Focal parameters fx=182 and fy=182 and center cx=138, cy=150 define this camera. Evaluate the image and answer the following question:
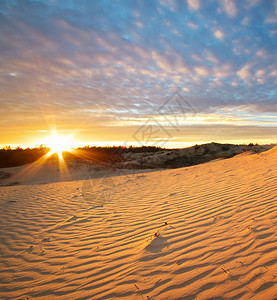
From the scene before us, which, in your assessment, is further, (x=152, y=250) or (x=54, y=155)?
(x=54, y=155)

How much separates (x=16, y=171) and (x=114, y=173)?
25.2 feet

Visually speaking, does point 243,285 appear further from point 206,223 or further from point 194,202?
point 194,202

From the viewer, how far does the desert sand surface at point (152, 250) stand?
2209mm

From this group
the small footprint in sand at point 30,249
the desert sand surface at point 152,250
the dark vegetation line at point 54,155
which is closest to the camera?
the desert sand surface at point 152,250

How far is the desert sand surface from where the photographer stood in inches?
87.0

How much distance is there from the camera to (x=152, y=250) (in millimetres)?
2963

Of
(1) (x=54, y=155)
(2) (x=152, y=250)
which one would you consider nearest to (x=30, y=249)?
(2) (x=152, y=250)

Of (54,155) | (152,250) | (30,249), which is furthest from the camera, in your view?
(54,155)

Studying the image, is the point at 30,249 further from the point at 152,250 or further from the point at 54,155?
the point at 54,155

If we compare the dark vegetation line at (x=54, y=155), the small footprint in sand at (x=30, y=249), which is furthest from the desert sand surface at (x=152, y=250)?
the dark vegetation line at (x=54, y=155)

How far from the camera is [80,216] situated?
5.17 m

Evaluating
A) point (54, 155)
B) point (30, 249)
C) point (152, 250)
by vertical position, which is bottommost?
point (30, 249)

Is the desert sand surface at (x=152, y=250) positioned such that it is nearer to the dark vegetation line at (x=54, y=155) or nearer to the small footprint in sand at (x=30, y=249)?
the small footprint in sand at (x=30, y=249)

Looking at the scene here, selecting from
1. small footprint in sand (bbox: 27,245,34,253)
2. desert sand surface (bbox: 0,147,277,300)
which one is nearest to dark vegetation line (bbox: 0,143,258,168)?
desert sand surface (bbox: 0,147,277,300)
